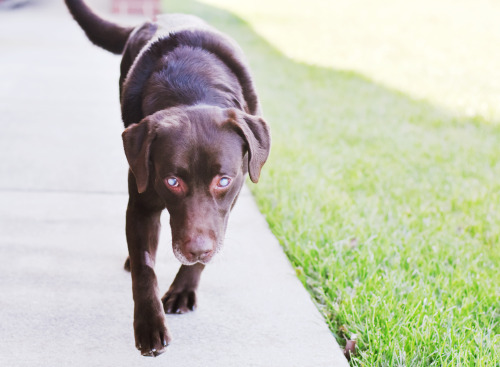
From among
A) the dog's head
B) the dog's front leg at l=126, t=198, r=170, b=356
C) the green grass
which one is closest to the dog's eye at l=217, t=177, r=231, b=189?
the dog's head

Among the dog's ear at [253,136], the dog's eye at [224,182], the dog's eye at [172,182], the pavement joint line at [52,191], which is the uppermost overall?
the dog's ear at [253,136]

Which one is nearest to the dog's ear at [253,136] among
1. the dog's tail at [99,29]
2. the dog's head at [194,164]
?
the dog's head at [194,164]

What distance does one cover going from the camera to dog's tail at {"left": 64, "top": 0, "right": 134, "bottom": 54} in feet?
13.8

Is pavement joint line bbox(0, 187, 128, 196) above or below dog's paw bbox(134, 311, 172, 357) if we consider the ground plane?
below

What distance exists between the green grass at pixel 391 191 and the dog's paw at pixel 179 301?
25.2 inches

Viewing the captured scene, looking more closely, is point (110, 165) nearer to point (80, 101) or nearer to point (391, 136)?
Result: point (80, 101)

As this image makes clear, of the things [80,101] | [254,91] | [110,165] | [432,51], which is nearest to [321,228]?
[254,91]

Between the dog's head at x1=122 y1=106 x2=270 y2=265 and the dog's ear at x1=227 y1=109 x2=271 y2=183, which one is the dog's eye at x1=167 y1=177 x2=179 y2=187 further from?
the dog's ear at x1=227 y1=109 x2=271 y2=183

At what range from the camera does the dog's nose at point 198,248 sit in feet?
7.91

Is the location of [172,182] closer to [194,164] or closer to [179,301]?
[194,164]

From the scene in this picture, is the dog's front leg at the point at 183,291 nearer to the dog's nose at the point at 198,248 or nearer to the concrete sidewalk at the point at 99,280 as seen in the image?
the concrete sidewalk at the point at 99,280

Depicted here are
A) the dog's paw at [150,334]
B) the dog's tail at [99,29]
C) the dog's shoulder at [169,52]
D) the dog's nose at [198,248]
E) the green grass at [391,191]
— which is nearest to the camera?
the dog's nose at [198,248]

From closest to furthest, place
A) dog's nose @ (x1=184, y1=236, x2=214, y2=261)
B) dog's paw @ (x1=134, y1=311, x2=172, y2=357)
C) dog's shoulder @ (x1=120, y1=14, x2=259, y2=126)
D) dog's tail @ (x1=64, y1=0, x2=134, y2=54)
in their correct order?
dog's nose @ (x1=184, y1=236, x2=214, y2=261) → dog's paw @ (x1=134, y1=311, x2=172, y2=357) → dog's shoulder @ (x1=120, y1=14, x2=259, y2=126) → dog's tail @ (x1=64, y1=0, x2=134, y2=54)

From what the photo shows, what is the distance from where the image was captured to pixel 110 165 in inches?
196
